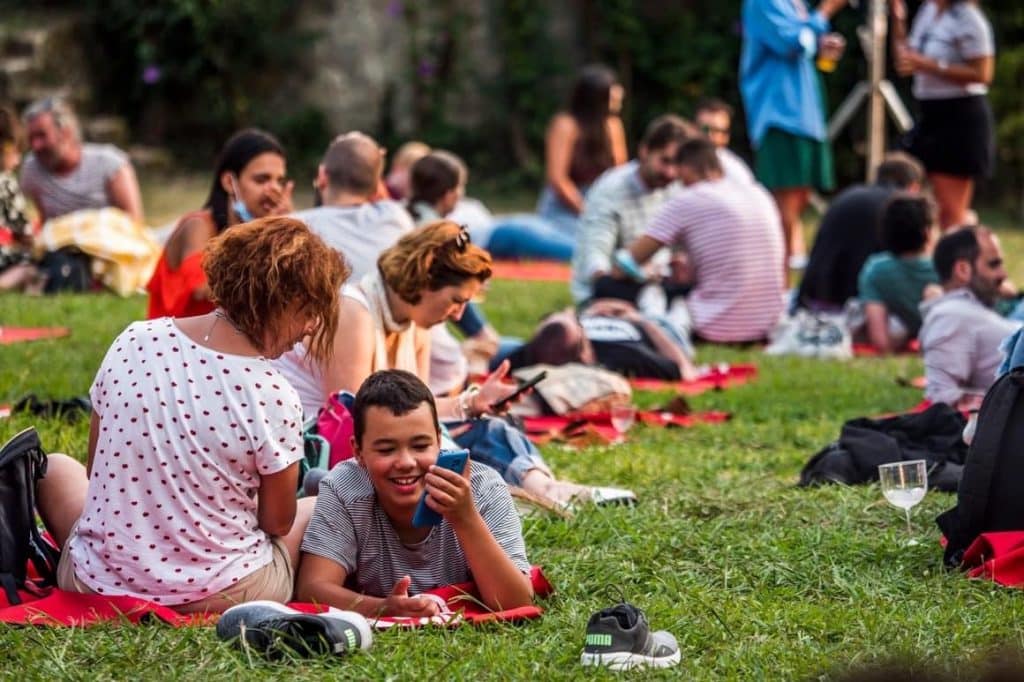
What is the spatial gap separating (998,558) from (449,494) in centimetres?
154

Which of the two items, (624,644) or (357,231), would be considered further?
(357,231)

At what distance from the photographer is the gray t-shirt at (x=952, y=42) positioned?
1057 cm

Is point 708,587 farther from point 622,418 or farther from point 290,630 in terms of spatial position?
point 622,418

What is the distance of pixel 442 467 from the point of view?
4.04 meters

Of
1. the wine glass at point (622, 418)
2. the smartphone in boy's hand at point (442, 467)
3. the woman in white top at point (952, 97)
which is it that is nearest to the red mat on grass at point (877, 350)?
the woman in white top at point (952, 97)

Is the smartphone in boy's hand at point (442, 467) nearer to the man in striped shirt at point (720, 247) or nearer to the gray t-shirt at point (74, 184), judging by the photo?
the man in striped shirt at point (720, 247)

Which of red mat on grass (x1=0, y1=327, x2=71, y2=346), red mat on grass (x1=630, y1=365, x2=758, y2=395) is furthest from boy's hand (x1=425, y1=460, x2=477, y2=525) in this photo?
red mat on grass (x1=0, y1=327, x2=71, y2=346)

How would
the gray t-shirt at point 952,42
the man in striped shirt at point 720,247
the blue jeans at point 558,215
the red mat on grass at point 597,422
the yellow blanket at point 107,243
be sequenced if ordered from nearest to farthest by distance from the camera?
1. the red mat on grass at point 597,422
2. the man in striped shirt at point 720,247
3. the yellow blanket at point 107,243
4. the gray t-shirt at point 952,42
5. the blue jeans at point 558,215

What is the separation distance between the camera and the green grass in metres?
3.85

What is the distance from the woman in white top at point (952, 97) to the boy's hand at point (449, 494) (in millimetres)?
7275

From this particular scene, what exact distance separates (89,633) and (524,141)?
45.7 feet

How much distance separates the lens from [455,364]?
23.6 ft

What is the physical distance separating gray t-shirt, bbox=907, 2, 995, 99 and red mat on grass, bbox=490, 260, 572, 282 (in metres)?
2.78

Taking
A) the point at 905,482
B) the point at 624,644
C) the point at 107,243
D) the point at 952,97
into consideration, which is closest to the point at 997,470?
the point at 905,482
